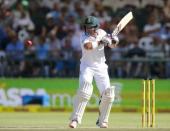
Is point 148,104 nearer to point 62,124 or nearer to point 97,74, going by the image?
point 97,74

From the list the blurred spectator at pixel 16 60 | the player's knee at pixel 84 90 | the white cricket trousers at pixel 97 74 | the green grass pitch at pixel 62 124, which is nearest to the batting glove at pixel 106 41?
the white cricket trousers at pixel 97 74

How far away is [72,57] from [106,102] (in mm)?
8076

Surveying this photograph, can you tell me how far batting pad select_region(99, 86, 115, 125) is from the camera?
37.4ft

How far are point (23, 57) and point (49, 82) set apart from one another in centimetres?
97

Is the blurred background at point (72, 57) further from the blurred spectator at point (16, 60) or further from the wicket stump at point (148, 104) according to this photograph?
the wicket stump at point (148, 104)

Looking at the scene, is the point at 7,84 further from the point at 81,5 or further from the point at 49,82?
the point at 81,5

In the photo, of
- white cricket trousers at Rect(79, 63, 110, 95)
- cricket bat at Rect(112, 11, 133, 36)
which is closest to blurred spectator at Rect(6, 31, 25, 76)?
cricket bat at Rect(112, 11, 133, 36)

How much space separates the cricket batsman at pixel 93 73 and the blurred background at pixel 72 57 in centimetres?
730

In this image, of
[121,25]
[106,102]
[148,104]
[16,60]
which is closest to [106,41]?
[121,25]

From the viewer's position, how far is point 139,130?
10273 mm

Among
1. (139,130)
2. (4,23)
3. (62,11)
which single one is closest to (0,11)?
(4,23)

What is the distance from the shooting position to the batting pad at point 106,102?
37.4 ft

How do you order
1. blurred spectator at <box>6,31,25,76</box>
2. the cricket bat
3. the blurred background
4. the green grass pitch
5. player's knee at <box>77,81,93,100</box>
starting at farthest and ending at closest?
blurred spectator at <box>6,31,25,76</box> < the blurred background < the cricket bat < player's knee at <box>77,81,93,100</box> < the green grass pitch

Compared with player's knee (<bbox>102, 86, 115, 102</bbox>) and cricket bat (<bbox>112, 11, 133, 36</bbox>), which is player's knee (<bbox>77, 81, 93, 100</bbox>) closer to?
player's knee (<bbox>102, 86, 115, 102</bbox>)
